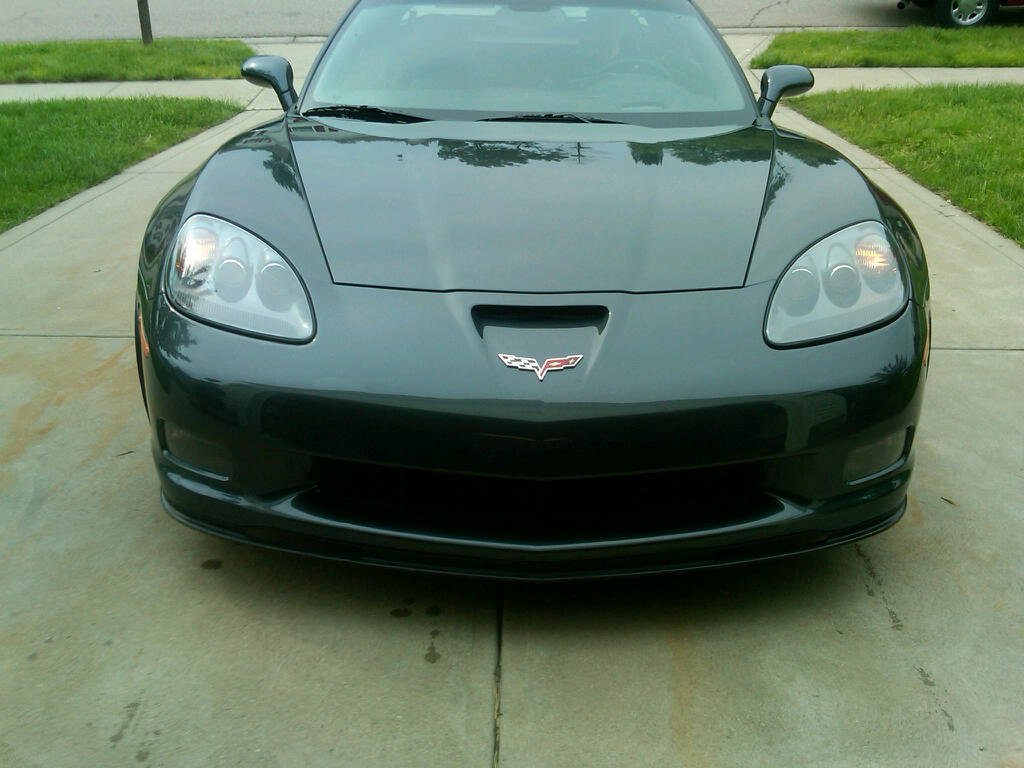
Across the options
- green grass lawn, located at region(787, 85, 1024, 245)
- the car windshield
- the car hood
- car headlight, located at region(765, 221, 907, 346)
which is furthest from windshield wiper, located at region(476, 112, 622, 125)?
green grass lawn, located at region(787, 85, 1024, 245)

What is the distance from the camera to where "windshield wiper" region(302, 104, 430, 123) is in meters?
3.44

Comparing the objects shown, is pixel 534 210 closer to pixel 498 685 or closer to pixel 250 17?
pixel 498 685

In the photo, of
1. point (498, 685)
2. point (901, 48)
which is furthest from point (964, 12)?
point (498, 685)

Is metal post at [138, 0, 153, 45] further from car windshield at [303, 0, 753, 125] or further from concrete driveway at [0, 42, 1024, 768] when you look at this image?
concrete driveway at [0, 42, 1024, 768]

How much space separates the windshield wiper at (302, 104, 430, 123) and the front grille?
1.41m

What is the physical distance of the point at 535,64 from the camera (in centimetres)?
374

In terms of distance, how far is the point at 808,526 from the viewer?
7.96 feet

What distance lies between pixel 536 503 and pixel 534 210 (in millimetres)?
727

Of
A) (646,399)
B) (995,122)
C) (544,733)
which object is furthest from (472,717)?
(995,122)

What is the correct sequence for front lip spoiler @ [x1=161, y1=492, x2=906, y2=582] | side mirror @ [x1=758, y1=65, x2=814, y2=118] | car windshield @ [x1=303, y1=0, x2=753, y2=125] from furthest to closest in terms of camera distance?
1. side mirror @ [x1=758, y1=65, x2=814, y2=118]
2. car windshield @ [x1=303, y1=0, x2=753, y2=125]
3. front lip spoiler @ [x1=161, y1=492, x2=906, y2=582]

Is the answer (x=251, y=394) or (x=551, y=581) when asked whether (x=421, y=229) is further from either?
(x=551, y=581)

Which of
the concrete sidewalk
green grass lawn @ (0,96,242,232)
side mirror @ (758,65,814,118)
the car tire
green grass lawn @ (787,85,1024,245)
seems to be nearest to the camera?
side mirror @ (758,65,814,118)

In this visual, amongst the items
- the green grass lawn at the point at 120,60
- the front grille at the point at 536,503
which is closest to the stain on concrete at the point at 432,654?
the front grille at the point at 536,503

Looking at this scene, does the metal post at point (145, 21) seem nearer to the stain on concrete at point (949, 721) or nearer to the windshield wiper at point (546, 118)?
the windshield wiper at point (546, 118)
